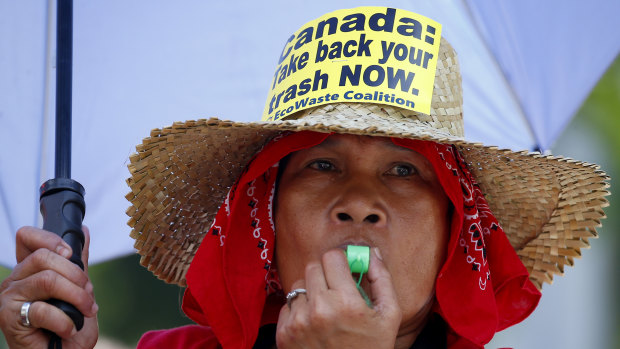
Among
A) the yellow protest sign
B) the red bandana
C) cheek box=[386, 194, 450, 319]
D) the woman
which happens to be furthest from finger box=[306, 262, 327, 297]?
the yellow protest sign

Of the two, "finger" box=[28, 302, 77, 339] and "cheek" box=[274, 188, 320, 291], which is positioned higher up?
"cheek" box=[274, 188, 320, 291]

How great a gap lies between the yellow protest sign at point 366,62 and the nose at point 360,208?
272mm

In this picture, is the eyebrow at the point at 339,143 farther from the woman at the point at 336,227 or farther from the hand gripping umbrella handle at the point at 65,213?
the hand gripping umbrella handle at the point at 65,213

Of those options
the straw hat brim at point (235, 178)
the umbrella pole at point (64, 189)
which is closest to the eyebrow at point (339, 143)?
the straw hat brim at point (235, 178)

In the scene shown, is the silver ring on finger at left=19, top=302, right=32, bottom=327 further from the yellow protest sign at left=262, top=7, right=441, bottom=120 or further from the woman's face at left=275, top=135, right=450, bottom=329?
the yellow protest sign at left=262, top=7, right=441, bottom=120

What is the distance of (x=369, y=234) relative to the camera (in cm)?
201

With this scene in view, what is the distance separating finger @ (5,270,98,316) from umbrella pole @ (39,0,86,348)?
3cm

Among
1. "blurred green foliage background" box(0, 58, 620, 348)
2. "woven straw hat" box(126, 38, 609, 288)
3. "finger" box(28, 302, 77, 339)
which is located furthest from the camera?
"blurred green foliage background" box(0, 58, 620, 348)

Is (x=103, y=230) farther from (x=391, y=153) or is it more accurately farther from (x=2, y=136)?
(x=391, y=153)

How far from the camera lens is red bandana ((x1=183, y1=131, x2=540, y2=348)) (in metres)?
2.18

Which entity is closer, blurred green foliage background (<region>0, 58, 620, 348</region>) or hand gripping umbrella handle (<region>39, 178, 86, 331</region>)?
hand gripping umbrella handle (<region>39, 178, 86, 331</region>)

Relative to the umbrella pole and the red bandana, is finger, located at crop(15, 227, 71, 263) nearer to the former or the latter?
the umbrella pole

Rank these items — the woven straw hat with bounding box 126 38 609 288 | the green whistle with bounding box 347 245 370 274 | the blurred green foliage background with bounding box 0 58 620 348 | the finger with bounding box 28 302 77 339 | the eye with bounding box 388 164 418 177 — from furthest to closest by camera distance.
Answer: the blurred green foliage background with bounding box 0 58 620 348
the eye with bounding box 388 164 418 177
the woven straw hat with bounding box 126 38 609 288
the green whistle with bounding box 347 245 370 274
the finger with bounding box 28 302 77 339

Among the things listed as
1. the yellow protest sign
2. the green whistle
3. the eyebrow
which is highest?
the yellow protest sign
